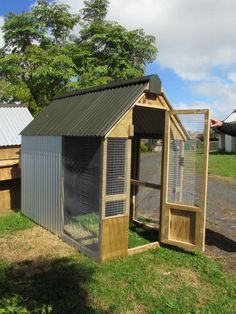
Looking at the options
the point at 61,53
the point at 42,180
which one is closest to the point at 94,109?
the point at 42,180

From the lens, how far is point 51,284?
567 cm

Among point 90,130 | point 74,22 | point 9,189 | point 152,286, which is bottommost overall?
point 152,286

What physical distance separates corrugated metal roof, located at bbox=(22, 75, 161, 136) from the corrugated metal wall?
336 mm

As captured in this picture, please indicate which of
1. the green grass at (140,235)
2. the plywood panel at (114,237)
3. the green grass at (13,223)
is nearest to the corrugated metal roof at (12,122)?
the green grass at (13,223)

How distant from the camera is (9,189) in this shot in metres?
11.1

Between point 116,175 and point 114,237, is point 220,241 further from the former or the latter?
point 116,175

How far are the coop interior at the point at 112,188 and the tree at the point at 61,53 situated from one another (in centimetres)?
1097

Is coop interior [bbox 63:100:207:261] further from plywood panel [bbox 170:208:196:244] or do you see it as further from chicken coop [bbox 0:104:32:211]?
chicken coop [bbox 0:104:32:211]

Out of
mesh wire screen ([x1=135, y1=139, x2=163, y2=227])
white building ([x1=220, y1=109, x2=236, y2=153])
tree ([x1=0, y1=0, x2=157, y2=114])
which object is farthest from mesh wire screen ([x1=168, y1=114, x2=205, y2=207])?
white building ([x1=220, y1=109, x2=236, y2=153])

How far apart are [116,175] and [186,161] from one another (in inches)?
58.3

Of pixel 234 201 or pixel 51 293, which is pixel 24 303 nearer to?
pixel 51 293

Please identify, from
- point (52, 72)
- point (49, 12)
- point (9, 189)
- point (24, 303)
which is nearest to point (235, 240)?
point (24, 303)

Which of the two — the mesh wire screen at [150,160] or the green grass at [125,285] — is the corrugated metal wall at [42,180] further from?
the mesh wire screen at [150,160]

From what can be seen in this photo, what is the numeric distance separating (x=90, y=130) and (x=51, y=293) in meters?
2.84
